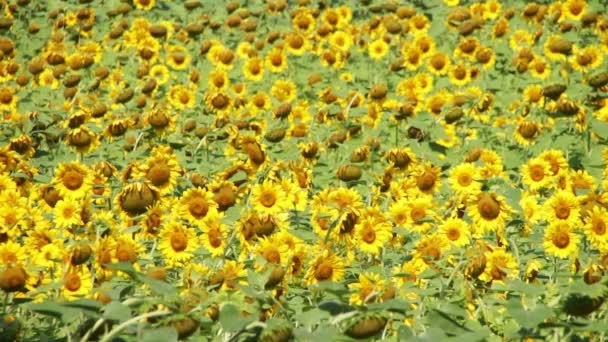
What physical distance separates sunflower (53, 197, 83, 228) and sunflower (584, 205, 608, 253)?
2.27 metres

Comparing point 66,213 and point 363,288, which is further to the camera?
point 66,213

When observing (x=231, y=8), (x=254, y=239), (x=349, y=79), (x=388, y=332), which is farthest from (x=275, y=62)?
(x=388, y=332)

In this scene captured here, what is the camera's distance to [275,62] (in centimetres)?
733

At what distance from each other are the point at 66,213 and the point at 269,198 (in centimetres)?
94

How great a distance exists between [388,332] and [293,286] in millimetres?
508

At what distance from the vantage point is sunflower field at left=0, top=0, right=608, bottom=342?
2084 millimetres

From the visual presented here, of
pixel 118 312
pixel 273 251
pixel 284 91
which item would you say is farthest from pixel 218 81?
pixel 118 312

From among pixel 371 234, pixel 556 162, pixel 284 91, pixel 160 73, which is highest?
pixel 371 234

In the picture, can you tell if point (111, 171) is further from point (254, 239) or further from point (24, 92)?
point (24, 92)

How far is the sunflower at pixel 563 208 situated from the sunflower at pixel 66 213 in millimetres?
2181

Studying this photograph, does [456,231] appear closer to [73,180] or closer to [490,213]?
[490,213]

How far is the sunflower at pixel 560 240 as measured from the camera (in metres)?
3.27

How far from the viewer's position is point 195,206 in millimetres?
3395

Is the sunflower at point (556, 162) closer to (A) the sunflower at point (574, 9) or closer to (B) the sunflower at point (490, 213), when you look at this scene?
(B) the sunflower at point (490, 213)
